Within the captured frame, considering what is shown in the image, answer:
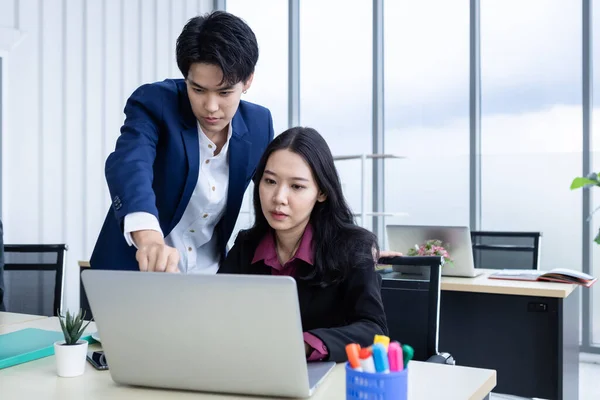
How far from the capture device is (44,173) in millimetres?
3971

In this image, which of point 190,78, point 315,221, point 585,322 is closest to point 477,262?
point 585,322

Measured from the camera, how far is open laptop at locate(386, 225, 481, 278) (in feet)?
8.65

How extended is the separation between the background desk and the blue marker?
5.96 ft

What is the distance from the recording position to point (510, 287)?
244cm

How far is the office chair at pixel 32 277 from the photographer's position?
95.8 inches

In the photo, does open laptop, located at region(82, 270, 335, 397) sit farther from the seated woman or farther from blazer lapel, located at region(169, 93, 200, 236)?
blazer lapel, located at region(169, 93, 200, 236)

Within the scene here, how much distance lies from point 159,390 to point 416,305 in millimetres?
915

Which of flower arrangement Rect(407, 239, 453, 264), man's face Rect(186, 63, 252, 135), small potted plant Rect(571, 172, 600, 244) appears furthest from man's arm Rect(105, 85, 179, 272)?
small potted plant Rect(571, 172, 600, 244)

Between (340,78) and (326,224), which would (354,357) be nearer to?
(326,224)

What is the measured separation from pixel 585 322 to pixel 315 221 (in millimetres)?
3071

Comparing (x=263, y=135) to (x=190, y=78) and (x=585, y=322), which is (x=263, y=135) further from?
(x=585, y=322)

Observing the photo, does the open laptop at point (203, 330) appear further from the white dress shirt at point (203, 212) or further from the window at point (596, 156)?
the window at point (596, 156)

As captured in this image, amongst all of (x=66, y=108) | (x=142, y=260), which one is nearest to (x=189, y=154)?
(x=142, y=260)

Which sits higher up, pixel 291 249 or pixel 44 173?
pixel 44 173
